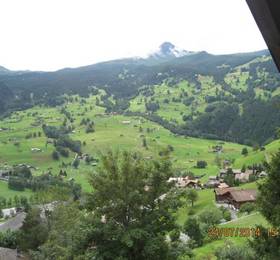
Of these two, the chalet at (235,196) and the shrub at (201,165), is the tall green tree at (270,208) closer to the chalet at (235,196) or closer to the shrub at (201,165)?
the chalet at (235,196)

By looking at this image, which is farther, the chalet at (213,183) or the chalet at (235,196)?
the chalet at (213,183)

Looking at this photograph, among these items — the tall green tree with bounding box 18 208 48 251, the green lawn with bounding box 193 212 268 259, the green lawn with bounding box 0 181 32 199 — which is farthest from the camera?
the green lawn with bounding box 0 181 32 199

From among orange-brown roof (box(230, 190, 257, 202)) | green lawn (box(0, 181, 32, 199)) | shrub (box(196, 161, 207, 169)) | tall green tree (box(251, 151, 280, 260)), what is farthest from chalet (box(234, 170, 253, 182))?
tall green tree (box(251, 151, 280, 260))

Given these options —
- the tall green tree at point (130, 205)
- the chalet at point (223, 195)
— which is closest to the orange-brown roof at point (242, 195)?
the chalet at point (223, 195)

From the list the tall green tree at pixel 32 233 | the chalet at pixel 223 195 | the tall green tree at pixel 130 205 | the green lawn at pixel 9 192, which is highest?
the tall green tree at pixel 130 205

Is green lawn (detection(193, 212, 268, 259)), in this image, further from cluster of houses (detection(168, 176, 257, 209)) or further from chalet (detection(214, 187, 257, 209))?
chalet (detection(214, 187, 257, 209))

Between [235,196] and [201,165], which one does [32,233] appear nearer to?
[235,196]

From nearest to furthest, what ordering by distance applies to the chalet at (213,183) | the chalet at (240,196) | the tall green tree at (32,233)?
the tall green tree at (32,233)
the chalet at (240,196)
the chalet at (213,183)

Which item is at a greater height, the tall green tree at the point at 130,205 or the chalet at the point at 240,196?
the tall green tree at the point at 130,205

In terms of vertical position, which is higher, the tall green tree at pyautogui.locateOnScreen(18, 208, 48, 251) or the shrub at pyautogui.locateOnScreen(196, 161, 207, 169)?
the tall green tree at pyautogui.locateOnScreen(18, 208, 48, 251)

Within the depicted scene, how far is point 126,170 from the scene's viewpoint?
17125 mm

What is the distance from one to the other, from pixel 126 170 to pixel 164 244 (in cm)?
291

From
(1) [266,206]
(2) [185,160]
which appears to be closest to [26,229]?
(1) [266,206]

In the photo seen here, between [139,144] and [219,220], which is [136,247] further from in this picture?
[139,144]
